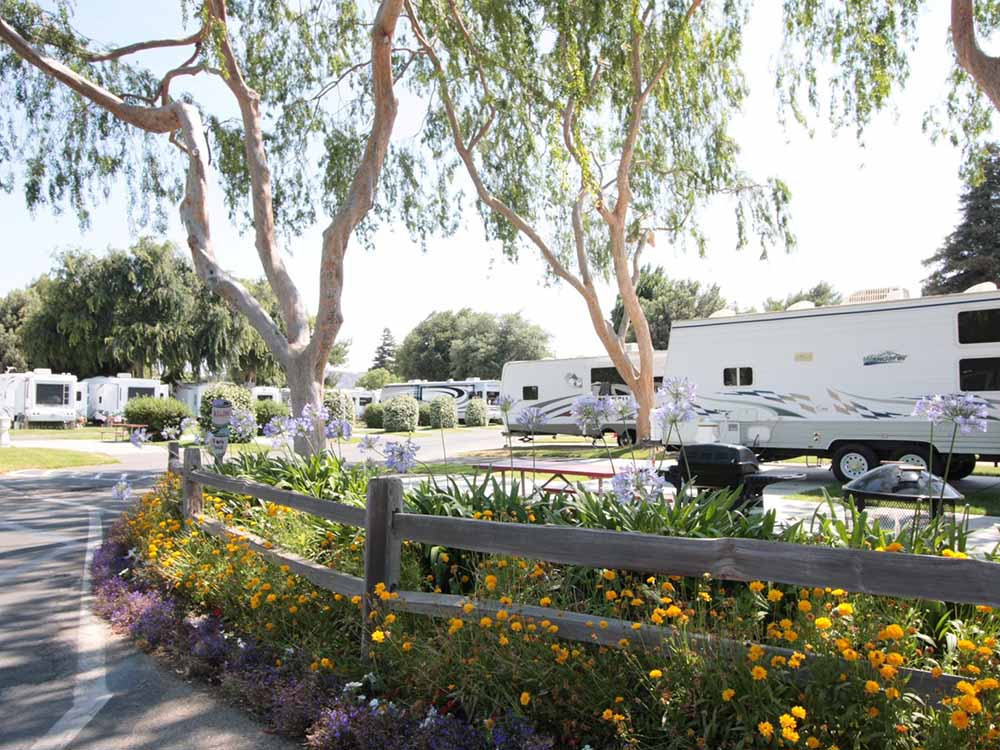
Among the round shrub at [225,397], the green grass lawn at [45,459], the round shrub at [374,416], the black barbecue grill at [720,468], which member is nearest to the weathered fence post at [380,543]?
the black barbecue grill at [720,468]

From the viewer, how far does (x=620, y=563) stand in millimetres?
2967

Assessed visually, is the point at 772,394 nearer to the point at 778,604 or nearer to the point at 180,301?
the point at 778,604

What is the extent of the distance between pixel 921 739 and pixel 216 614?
13.5ft

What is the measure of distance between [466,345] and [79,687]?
53.6 meters

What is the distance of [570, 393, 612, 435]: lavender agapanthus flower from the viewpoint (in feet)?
15.0

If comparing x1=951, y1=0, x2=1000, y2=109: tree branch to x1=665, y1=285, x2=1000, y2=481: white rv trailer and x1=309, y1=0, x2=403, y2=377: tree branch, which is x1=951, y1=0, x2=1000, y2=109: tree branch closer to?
x1=665, y1=285, x2=1000, y2=481: white rv trailer

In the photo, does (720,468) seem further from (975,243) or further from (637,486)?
(975,243)

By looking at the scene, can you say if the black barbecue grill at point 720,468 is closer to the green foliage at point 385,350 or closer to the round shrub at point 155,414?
the round shrub at point 155,414

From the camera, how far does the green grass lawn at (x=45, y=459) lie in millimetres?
16766

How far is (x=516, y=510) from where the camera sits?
14.9 feet

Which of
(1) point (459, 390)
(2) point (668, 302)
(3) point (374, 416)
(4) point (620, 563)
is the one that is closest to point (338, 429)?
(4) point (620, 563)

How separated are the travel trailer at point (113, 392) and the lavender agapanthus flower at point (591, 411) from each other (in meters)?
32.3

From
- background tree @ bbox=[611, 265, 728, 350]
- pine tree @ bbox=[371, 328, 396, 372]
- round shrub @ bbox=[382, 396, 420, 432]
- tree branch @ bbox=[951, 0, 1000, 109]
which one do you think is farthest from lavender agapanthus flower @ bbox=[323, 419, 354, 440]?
pine tree @ bbox=[371, 328, 396, 372]

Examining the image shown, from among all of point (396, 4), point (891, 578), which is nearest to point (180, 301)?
point (396, 4)
